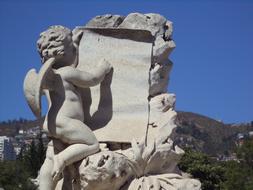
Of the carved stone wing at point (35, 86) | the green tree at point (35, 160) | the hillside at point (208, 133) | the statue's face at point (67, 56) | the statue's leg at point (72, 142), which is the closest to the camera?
the carved stone wing at point (35, 86)

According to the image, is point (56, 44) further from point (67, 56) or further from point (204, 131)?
Result: point (204, 131)

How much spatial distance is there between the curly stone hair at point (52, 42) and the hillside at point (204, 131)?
9892cm

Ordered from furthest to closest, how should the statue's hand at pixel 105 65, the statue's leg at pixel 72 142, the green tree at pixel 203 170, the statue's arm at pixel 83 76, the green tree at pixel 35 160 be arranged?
the green tree at pixel 35 160 → the green tree at pixel 203 170 → the statue's hand at pixel 105 65 → the statue's arm at pixel 83 76 → the statue's leg at pixel 72 142

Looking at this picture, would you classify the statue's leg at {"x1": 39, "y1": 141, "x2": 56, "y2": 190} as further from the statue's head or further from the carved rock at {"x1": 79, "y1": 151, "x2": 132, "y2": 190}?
the statue's head

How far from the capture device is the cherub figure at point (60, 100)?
7.35 metres

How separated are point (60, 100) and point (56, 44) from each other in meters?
0.77

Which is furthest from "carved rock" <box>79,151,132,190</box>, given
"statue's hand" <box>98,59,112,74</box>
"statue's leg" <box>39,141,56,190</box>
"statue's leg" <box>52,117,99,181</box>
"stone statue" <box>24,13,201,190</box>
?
A: "statue's hand" <box>98,59,112,74</box>

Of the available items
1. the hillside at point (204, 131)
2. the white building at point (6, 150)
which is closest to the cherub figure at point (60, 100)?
the white building at point (6, 150)

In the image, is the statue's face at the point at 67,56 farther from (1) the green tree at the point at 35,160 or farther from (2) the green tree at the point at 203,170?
(1) the green tree at the point at 35,160

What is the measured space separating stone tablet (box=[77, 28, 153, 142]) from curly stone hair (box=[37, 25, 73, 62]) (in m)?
0.55

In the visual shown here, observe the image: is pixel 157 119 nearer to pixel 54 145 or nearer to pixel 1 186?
pixel 54 145

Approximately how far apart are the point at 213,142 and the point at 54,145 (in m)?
119

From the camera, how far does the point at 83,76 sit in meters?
7.74

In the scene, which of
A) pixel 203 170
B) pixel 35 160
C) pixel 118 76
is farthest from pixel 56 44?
pixel 35 160
